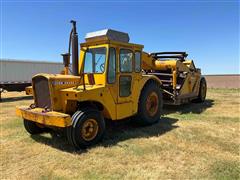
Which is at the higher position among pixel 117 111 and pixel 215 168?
pixel 117 111

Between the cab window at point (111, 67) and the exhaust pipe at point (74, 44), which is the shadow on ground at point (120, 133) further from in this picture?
the exhaust pipe at point (74, 44)

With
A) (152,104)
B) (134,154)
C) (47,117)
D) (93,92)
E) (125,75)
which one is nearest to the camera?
(134,154)

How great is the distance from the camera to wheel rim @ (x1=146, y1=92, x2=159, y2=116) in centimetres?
743

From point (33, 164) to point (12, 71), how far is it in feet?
44.7

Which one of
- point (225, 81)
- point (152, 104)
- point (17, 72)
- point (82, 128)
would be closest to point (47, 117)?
point (82, 128)

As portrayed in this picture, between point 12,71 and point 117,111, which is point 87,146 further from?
point 12,71

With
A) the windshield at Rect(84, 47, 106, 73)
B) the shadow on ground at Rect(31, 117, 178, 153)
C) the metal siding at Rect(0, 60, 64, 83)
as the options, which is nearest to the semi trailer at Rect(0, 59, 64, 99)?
the metal siding at Rect(0, 60, 64, 83)

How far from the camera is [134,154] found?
501 centimetres

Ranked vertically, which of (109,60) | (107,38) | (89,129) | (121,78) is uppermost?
(107,38)

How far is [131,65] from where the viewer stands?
259 inches

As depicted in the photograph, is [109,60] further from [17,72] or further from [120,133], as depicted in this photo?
[17,72]

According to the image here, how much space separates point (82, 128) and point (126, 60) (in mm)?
2135

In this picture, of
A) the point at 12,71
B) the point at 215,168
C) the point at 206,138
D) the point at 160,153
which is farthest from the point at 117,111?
the point at 12,71

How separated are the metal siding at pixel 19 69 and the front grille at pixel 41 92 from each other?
11.3 metres
